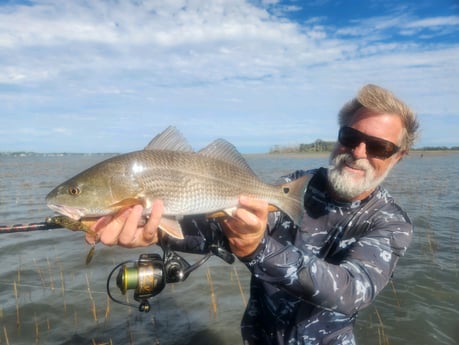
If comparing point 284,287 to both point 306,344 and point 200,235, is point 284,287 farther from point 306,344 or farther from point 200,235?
point 200,235

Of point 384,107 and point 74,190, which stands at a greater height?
point 384,107

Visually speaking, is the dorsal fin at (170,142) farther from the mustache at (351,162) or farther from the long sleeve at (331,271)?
the mustache at (351,162)

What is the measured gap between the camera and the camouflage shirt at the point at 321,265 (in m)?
2.59

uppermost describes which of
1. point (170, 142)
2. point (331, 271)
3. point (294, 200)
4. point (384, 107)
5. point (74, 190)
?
point (384, 107)

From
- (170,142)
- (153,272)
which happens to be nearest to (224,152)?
(170,142)

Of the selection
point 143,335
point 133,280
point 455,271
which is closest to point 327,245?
point 133,280

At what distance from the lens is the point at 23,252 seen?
385 inches

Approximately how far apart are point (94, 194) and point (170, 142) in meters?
0.81

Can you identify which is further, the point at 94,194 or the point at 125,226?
the point at 94,194

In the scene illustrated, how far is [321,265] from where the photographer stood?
2605 millimetres

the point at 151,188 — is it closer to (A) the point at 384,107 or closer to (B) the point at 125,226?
(B) the point at 125,226

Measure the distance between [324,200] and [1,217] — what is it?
1377cm

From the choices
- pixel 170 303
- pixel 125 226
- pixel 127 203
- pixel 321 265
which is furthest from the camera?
pixel 170 303

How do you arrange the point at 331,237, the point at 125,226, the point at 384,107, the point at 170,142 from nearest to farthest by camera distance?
1. the point at 125,226
2. the point at 170,142
3. the point at 331,237
4. the point at 384,107
